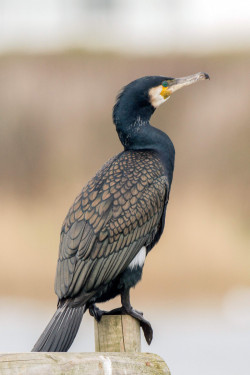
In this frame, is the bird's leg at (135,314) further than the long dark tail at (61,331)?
Yes

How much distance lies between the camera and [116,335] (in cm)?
388

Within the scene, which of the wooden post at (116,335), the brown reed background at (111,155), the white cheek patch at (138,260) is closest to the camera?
the wooden post at (116,335)

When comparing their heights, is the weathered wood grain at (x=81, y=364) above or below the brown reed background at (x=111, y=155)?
below

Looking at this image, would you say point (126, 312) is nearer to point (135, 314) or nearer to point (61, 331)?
point (135, 314)

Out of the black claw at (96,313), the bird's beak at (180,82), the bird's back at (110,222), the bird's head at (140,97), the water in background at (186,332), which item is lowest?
the water in background at (186,332)

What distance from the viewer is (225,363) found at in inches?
329

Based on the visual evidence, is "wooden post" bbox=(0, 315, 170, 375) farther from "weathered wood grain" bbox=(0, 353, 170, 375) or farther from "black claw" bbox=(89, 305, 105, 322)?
"black claw" bbox=(89, 305, 105, 322)

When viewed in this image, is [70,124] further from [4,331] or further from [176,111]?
[4,331]

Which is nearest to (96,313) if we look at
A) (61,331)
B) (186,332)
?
(61,331)

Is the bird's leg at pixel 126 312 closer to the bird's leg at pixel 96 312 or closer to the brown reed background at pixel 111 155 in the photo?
the bird's leg at pixel 96 312

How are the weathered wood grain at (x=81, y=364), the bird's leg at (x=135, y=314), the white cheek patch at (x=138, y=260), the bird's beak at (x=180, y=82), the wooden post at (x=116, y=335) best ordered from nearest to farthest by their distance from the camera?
the weathered wood grain at (x=81, y=364), the wooden post at (x=116, y=335), the bird's leg at (x=135, y=314), the white cheek patch at (x=138, y=260), the bird's beak at (x=180, y=82)

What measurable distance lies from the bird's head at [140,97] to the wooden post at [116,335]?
108 centimetres

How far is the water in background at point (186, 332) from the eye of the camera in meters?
8.24

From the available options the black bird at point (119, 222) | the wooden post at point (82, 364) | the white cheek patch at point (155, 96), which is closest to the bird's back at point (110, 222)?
the black bird at point (119, 222)
